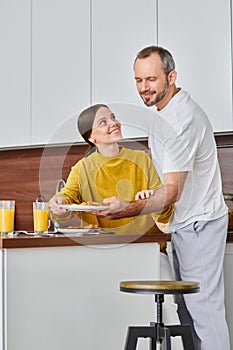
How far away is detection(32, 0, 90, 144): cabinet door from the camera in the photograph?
3.89 metres

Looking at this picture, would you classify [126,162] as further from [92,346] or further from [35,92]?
[35,92]

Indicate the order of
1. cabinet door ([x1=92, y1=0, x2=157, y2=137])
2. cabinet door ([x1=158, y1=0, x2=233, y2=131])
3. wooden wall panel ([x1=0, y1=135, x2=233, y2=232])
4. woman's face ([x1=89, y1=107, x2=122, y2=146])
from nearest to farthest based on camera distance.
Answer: woman's face ([x1=89, y1=107, x2=122, y2=146]) → cabinet door ([x1=158, y1=0, x2=233, y2=131]) → cabinet door ([x1=92, y1=0, x2=157, y2=137]) → wooden wall panel ([x1=0, y1=135, x2=233, y2=232])

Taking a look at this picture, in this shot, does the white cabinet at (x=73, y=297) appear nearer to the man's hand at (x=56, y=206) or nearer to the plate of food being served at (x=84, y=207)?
the plate of food being served at (x=84, y=207)

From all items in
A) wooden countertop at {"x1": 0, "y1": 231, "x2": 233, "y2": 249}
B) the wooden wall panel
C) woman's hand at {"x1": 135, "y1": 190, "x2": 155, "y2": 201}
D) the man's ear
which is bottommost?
wooden countertop at {"x1": 0, "y1": 231, "x2": 233, "y2": 249}

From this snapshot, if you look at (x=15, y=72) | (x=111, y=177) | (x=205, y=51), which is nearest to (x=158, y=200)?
(x=111, y=177)

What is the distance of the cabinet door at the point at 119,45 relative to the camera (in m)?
3.68

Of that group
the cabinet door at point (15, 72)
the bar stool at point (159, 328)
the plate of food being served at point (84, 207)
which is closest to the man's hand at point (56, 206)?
the plate of food being served at point (84, 207)

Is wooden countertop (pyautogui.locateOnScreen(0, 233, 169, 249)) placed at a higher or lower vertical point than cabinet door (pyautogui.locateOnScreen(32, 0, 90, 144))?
lower

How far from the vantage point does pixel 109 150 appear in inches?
122

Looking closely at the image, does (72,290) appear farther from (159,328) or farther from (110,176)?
(110,176)

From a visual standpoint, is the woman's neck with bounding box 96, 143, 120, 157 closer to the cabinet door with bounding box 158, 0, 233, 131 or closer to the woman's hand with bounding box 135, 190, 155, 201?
the woman's hand with bounding box 135, 190, 155, 201

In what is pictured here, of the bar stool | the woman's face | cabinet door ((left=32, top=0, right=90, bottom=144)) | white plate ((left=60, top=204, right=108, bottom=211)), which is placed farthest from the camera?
cabinet door ((left=32, top=0, right=90, bottom=144))

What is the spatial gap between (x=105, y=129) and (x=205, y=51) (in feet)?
2.44

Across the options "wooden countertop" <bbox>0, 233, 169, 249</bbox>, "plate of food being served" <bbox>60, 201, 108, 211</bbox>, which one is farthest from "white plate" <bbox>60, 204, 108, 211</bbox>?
"wooden countertop" <bbox>0, 233, 169, 249</bbox>
